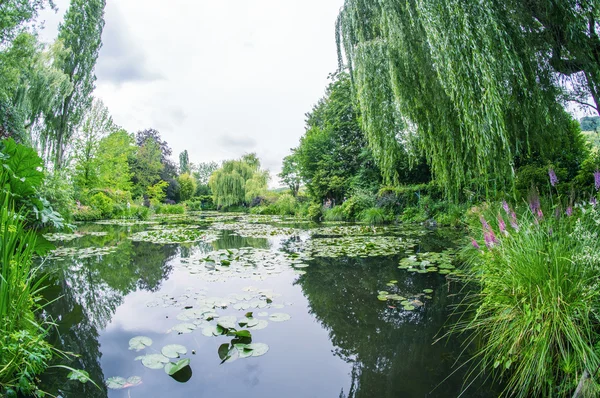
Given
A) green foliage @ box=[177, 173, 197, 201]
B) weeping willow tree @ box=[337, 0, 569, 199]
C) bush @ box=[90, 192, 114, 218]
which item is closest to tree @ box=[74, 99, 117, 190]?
bush @ box=[90, 192, 114, 218]

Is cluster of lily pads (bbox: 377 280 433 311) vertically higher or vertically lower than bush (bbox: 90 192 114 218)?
lower

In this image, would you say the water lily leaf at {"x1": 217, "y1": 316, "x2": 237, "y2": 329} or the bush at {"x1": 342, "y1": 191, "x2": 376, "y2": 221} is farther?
the bush at {"x1": 342, "y1": 191, "x2": 376, "y2": 221}

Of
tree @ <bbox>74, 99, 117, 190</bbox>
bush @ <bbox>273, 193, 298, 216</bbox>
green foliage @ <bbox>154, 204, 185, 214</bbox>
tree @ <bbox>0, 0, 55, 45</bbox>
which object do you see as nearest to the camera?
tree @ <bbox>0, 0, 55, 45</bbox>

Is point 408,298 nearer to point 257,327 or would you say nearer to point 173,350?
point 257,327

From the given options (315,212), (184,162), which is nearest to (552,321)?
(315,212)

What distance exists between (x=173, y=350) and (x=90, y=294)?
224 centimetres

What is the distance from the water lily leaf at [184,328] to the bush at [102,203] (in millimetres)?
17232

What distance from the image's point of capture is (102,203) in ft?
53.3

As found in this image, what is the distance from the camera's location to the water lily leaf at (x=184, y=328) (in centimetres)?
237

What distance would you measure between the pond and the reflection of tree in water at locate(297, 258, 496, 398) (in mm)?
10

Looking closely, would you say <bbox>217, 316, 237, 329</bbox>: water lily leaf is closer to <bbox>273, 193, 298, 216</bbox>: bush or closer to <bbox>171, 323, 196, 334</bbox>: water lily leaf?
<bbox>171, 323, 196, 334</bbox>: water lily leaf

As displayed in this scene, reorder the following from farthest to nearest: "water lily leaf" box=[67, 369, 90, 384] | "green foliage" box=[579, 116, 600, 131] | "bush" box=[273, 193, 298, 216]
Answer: "bush" box=[273, 193, 298, 216], "green foliage" box=[579, 116, 600, 131], "water lily leaf" box=[67, 369, 90, 384]

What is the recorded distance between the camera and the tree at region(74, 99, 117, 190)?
1634cm

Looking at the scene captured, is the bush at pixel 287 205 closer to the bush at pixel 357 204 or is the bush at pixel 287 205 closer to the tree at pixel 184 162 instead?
the bush at pixel 357 204
